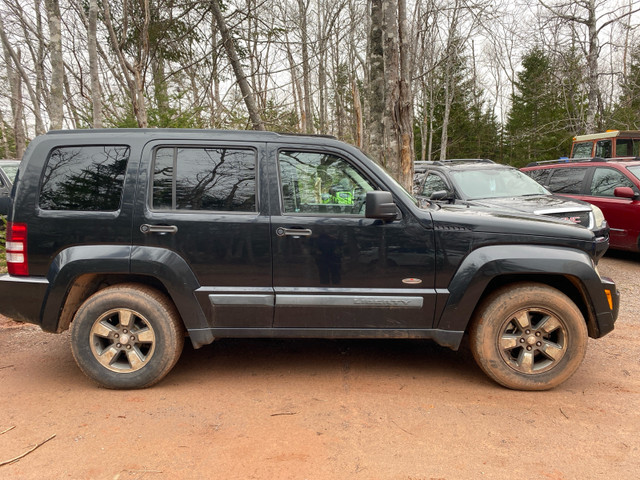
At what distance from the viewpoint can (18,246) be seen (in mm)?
3238

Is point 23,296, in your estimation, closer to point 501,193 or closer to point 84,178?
point 84,178

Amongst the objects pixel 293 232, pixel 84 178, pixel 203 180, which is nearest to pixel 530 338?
pixel 293 232

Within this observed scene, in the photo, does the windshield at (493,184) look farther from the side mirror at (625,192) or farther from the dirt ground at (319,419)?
the dirt ground at (319,419)

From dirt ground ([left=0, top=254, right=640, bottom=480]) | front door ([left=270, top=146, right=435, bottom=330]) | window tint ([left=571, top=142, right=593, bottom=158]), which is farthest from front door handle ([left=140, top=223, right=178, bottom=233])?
window tint ([left=571, top=142, right=593, bottom=158])

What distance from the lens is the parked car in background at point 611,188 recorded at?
7.55 metres

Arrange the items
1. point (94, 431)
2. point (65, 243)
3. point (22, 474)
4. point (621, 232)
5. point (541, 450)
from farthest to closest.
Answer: point (621, 232)
point (65, 243)
point (94, 431)
point (541, 450)
point (22, 474)

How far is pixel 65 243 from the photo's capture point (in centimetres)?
324

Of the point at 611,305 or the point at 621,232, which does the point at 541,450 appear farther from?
the point at 621,232

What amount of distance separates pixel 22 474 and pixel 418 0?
69.9 ft

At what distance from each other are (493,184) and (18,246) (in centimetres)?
689

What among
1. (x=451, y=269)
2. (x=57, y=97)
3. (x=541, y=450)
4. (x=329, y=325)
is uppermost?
(x=57, y=97)

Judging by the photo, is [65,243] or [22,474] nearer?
[22,474]

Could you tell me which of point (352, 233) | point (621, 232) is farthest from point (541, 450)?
point (621, 232)

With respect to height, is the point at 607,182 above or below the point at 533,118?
below
